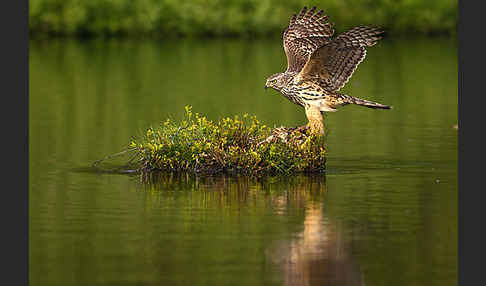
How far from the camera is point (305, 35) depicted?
2353 centimetres

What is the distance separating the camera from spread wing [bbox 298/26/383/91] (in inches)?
872

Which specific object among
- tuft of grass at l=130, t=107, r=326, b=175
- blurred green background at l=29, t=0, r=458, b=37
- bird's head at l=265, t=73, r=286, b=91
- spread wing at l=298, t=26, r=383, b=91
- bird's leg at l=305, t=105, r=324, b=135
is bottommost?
tuft of grass at l=130, t=107, r=326, b=175

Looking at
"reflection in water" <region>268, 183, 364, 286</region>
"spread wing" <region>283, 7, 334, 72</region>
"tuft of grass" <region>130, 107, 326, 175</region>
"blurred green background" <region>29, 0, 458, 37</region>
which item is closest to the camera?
"reflection in water" <region>268, 183, 364, 286</region>

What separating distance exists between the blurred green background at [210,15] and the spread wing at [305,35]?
44201 millimetres

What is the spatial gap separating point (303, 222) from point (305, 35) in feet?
19.9

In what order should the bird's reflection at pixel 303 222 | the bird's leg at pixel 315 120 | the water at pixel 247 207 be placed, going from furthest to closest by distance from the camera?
1. the bird's leg at pixel 315 120
2. the water at pixel 247 207
3. the bird's reflection at pixel 303 222

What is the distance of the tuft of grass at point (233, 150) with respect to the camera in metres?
22.1

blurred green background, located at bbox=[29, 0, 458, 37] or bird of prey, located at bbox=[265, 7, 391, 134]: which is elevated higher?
blurred green background, located at bbox=[29, 0, 458, 37]

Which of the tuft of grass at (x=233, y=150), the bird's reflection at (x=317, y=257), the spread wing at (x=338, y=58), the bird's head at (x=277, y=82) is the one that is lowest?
the bird's reflection at (x=317, y=257)

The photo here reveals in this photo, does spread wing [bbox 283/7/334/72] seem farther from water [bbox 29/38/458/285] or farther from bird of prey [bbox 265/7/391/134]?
water [bbox 29/38/458/285]

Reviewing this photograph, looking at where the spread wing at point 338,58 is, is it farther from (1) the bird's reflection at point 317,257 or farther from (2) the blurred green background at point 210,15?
(2) the blurred green background at point 210,15

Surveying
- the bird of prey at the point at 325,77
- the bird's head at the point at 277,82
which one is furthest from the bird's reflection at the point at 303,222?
the bird's head at the point at 277,82

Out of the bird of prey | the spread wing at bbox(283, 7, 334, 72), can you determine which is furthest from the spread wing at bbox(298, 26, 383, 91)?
the spread wing at bbox(283, 7, 334, 72)

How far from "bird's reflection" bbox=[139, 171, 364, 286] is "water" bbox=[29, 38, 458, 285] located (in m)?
0.02
